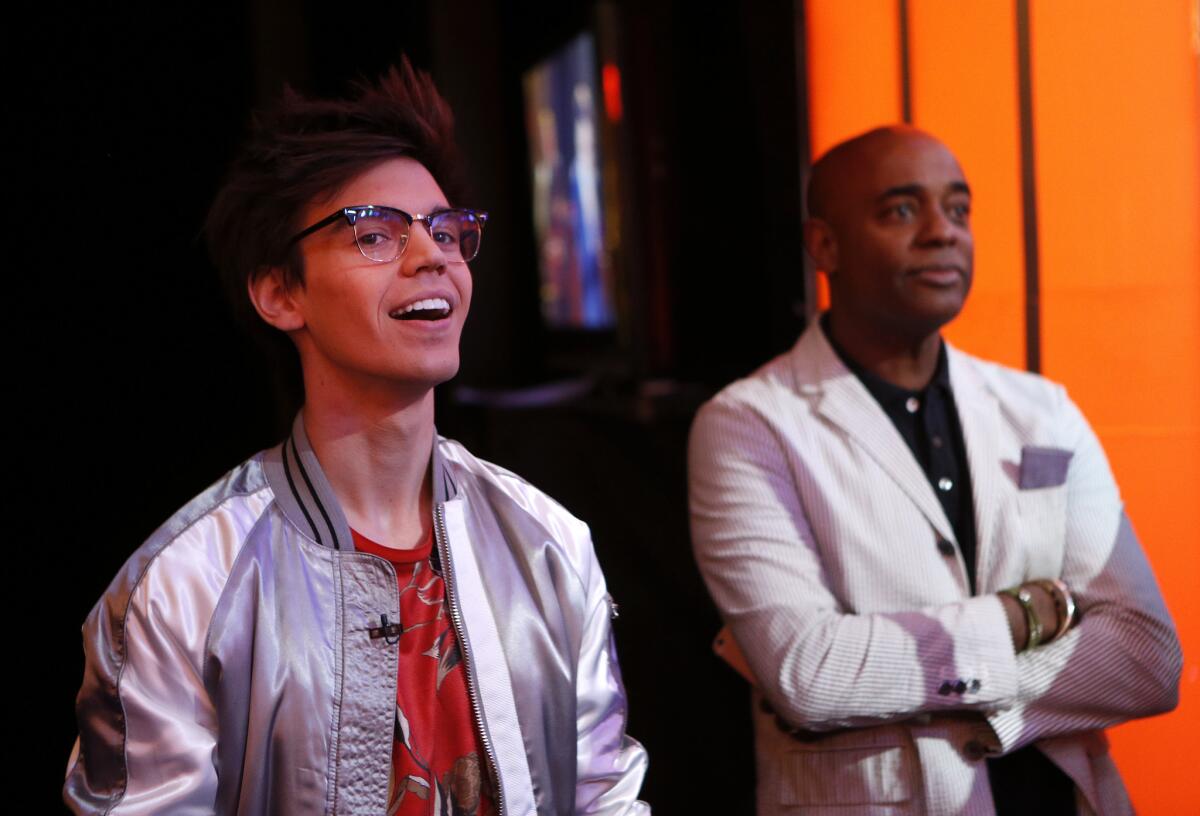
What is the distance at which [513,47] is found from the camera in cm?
765

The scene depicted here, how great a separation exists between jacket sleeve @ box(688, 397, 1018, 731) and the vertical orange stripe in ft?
1.65

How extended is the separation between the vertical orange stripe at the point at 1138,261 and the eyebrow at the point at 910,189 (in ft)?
0.62

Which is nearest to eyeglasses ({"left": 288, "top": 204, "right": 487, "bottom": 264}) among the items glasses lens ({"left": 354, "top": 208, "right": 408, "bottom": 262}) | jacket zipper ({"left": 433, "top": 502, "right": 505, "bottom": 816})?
glasses lens ({"left": 354, "top": 208, "right": 408, "bottom": 262})

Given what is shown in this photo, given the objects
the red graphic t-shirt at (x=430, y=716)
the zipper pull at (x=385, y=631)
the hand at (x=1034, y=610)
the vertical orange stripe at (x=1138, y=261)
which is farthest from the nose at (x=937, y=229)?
the zipper pull at (x=385, y=631)

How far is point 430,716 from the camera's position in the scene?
5.27 feet

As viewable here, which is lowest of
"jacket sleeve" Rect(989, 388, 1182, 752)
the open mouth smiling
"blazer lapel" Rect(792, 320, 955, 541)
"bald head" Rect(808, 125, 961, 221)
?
"jacket sleeve" Rect(989, 388, 1182, 752)

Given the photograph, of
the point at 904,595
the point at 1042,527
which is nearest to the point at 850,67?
the point at 1042,527

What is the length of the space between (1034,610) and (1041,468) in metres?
0.32

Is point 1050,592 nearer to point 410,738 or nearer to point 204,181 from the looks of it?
point 410,738

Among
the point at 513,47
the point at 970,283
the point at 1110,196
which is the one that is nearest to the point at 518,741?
the point at 970,283

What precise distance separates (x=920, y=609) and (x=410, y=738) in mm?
994

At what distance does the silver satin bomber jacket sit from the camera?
1.45 m

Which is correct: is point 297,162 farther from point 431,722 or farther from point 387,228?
point 431,722

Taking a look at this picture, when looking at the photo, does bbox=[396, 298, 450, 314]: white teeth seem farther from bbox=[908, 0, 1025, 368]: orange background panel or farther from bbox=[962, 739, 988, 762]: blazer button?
bbox=[908, 0, 1025, 368]: orange background panel
